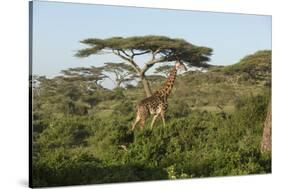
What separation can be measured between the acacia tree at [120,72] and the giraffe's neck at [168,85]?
34 centimetres

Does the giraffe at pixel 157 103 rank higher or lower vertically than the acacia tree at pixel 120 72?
lower

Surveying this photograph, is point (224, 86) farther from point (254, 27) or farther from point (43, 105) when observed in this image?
point (43, 105)

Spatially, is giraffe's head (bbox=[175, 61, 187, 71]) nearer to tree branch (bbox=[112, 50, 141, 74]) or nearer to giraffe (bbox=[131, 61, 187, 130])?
giraffe (bbox=[131, 61, 187, 130])

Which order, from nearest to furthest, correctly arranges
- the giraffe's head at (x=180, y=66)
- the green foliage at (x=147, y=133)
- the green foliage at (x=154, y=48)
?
1. the green foliage at (x=147, y=133)
2. the green foliage at (x=154, y=48)
3. the giraffe's head at (x=180, y=66)

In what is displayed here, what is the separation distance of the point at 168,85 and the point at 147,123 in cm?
47

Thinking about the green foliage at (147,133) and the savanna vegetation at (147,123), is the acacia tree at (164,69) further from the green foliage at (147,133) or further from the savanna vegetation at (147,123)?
the green foliage at (147,133)

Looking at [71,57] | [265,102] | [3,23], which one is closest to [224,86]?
[265,102]

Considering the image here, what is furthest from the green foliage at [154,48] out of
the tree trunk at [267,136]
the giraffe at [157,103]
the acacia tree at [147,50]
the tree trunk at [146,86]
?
the tree trunk at [267,136]

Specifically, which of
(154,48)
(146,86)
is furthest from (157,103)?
(154,48)

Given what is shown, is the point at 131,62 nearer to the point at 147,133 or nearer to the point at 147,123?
the point at 147,123

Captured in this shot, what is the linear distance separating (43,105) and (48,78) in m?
0.27

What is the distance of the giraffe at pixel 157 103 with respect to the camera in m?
6.45

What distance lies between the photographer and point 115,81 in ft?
20.7

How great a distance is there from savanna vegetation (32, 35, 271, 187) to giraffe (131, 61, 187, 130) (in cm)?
6
